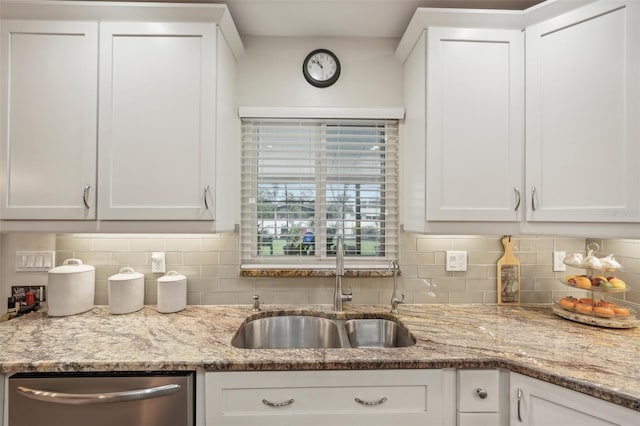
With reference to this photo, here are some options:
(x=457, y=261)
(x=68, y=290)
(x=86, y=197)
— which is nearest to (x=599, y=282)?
(x=457, y=261)

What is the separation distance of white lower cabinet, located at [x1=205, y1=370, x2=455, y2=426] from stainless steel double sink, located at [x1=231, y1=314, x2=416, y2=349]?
1.47 feet

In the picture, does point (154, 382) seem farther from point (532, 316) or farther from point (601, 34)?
point (601, 34)

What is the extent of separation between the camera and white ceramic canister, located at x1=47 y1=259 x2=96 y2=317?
1.58 metres

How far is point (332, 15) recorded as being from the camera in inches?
67.2

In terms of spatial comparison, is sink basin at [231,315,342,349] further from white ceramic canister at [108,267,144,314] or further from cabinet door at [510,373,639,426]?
cabinet door at [510,373,639,426]

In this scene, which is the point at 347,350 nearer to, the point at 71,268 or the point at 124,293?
the point at 124,293

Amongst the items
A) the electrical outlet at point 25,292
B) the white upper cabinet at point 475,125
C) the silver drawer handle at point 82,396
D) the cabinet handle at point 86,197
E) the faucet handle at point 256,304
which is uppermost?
the white upper cabinet at point 475,125

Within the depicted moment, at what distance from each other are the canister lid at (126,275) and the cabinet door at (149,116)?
35 cm

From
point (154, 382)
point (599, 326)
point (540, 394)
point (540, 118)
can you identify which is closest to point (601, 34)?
point (540, 118)

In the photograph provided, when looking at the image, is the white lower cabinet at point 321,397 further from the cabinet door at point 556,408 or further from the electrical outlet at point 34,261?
the electrical outlet at point 34,261

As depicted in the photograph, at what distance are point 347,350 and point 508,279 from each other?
1.18 m

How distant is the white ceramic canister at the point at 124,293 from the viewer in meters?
1.63

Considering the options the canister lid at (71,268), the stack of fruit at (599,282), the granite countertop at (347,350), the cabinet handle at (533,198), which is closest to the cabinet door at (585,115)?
the cabinet handle at (533,198)

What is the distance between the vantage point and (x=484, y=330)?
4.78 ft
